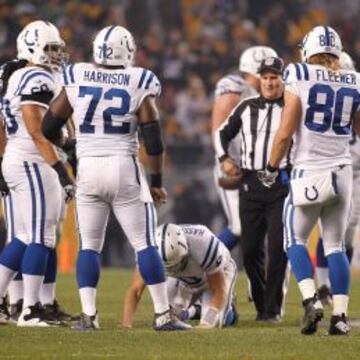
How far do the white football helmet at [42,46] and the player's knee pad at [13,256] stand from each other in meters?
1.21

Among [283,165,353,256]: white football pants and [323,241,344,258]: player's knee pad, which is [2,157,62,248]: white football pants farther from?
[323,241,344,258]: player's knee pad

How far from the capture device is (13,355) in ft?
24.0

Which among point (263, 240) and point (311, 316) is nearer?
point (311, 316)

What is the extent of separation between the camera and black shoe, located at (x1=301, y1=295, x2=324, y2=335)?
8195 millimetres

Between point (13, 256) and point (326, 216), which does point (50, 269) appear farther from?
point (326, 216)

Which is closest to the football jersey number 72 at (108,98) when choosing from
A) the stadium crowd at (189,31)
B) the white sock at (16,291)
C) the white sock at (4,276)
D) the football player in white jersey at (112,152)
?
the football player in white jersey at (112,152)

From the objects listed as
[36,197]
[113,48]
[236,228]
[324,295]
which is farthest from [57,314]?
[324,295]

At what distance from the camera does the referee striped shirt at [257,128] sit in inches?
406

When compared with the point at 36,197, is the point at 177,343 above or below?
below

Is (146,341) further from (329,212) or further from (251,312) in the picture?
(251,312)

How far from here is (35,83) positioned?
9.08 m

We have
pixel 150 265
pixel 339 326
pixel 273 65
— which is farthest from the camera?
pixel 273 65

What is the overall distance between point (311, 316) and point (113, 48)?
1.98 meters

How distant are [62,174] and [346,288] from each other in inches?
74.1
